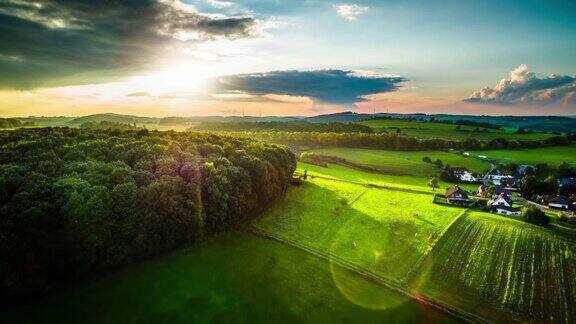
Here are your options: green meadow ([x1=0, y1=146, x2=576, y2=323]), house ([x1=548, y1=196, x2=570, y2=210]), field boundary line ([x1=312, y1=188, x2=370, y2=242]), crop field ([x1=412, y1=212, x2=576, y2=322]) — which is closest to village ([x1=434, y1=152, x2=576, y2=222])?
house ([x1=548, y1=196, x2=570, y2=210])

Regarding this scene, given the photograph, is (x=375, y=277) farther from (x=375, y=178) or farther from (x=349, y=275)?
(x=375, y=178)

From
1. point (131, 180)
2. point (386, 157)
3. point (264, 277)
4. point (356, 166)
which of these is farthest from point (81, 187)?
point (386, 157)

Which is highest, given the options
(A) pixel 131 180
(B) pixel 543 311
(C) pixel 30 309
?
(A) pixel 131 180

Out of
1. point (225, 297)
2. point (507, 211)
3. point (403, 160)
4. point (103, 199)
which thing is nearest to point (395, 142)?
point (403, 160)

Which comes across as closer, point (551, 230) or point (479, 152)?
point (551, 230)

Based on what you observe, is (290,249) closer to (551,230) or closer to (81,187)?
(81,187)

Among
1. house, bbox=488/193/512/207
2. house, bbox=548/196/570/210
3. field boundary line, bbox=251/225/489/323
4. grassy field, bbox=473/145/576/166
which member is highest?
grassy field, bbox=473/145/576/166

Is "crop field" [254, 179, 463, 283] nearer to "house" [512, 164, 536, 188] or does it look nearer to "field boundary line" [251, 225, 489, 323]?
"field boundary line" [251, 225, 489, 323]

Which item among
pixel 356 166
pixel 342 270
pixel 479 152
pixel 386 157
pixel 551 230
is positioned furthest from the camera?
pixel 479 152
